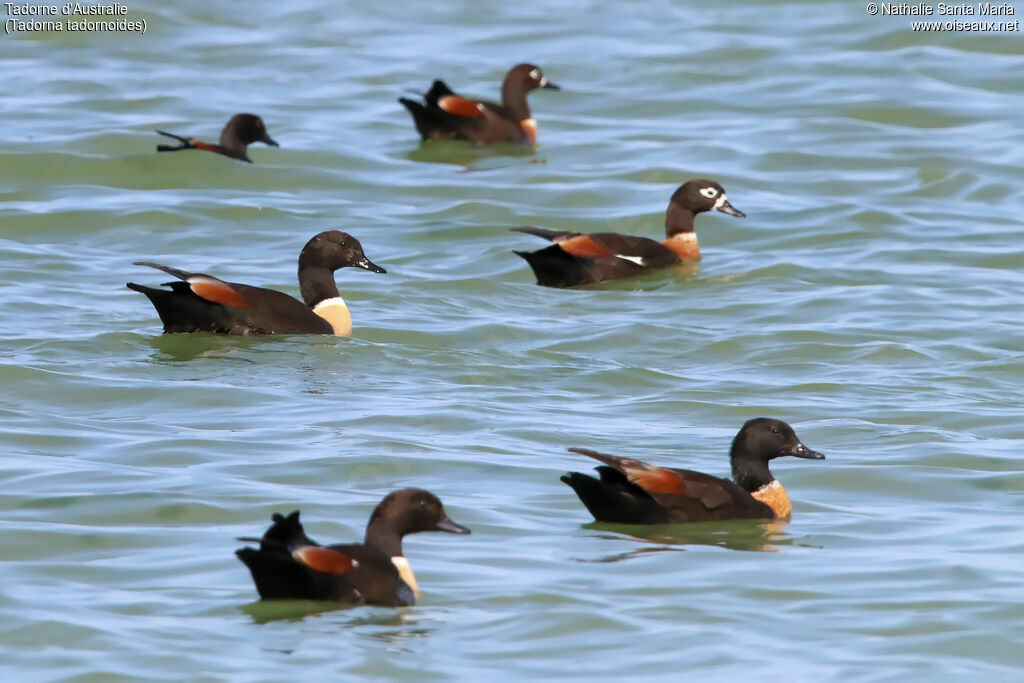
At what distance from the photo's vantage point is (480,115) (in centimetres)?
1972

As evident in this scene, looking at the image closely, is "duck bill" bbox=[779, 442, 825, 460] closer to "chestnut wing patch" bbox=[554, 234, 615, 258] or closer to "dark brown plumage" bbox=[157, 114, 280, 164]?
"chestnut wing patch" bbox=[554, 234, 615, 258]

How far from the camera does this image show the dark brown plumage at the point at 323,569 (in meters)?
7.13

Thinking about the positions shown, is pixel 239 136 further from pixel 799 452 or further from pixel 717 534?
pixel 717 534

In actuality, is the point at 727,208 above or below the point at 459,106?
below

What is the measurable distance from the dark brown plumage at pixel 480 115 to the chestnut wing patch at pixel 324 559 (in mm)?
12440

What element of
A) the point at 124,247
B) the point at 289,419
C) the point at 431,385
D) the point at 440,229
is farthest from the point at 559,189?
the point at 289,419

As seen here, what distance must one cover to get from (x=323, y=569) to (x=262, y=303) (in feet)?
18.0

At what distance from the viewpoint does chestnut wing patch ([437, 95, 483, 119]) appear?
19.5m

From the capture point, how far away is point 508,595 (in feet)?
24.7

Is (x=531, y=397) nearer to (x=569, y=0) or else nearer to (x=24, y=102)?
(x=24, y=102)

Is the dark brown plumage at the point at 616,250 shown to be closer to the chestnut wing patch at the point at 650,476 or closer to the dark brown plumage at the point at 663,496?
the dark brown plumage at the point at 663,496

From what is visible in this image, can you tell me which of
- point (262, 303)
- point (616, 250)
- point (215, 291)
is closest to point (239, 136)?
point (616, 250)

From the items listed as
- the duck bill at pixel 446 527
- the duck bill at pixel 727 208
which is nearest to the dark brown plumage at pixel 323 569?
the duck bill at pixel 446 527

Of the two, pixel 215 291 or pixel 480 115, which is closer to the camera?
pixel 215 291
